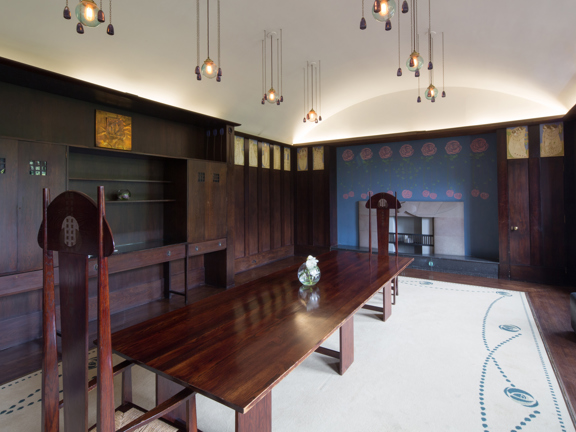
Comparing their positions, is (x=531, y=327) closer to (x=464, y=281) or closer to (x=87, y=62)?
(x=464, y=281)

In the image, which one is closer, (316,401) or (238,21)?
(316,401)

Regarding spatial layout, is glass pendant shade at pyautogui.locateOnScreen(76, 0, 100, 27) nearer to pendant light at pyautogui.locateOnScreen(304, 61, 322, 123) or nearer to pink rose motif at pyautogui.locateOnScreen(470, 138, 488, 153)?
pendant light at pyautogui.locateOnScreen(304, 61, 322, 123)

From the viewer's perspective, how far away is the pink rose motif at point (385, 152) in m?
6.52

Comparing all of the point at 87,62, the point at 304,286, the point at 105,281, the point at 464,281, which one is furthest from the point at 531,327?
the point at 87,62

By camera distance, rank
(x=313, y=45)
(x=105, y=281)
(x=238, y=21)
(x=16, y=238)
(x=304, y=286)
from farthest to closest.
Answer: (x=313, y=45), (x=238, y=21), (x=16, y=238), (x=304, y=286), (x=105, y=281)

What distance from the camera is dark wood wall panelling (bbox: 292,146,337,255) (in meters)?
6.88

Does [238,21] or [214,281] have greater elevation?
[238,21]

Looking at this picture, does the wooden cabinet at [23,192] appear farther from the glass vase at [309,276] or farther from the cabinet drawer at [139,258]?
the glass vase at [309,276]

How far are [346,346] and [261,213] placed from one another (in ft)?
13.4

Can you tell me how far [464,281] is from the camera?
16.3 feet

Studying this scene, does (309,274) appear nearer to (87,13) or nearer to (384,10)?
(384,10)

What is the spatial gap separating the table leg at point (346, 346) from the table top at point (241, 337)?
0.30m

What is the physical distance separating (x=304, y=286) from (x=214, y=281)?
8.97 feet

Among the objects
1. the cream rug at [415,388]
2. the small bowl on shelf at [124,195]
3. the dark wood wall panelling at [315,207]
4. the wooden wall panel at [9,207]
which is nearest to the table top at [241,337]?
the cream rug at [415,388]
